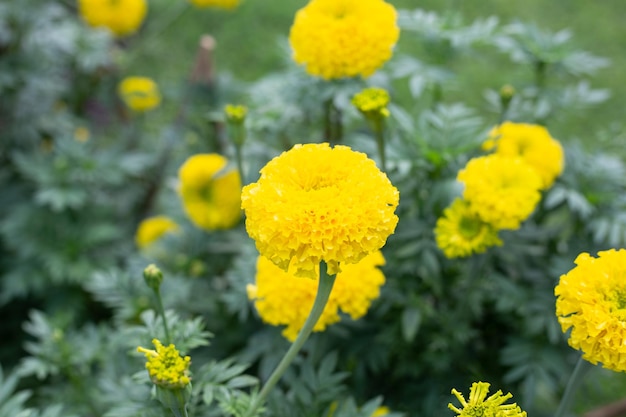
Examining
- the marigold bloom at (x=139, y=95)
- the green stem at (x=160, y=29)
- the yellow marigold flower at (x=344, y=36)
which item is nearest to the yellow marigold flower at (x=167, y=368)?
the yellow marigold flower at (x=344, y=36)

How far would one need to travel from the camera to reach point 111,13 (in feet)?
7.95

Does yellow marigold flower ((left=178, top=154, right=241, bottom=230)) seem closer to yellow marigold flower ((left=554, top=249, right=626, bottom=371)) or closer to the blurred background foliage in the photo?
the blurred background foliage

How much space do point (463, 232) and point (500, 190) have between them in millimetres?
97

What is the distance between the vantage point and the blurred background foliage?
4.65 ft

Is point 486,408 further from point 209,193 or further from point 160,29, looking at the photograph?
point 160,29

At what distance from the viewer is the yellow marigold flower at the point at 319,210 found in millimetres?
858

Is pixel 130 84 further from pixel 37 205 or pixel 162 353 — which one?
pixel 162 353

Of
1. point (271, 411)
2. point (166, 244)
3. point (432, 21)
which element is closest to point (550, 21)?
point (432, 21)

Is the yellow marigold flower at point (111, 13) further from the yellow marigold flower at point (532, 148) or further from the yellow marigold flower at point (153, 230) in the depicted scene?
the yellow marigold flower at point (532, 148)

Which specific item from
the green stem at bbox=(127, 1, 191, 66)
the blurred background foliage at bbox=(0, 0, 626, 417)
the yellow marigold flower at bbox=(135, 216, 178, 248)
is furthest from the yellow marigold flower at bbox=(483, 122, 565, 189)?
the green stem at bbox=(127, 1, 191, 66)

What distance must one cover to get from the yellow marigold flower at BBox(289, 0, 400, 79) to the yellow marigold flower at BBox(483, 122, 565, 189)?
0.30m

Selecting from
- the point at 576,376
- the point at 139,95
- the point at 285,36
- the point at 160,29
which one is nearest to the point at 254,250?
the point at 576,376

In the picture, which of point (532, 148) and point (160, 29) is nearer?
point (532, 148)

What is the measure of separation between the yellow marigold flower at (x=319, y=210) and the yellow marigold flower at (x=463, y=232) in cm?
34
